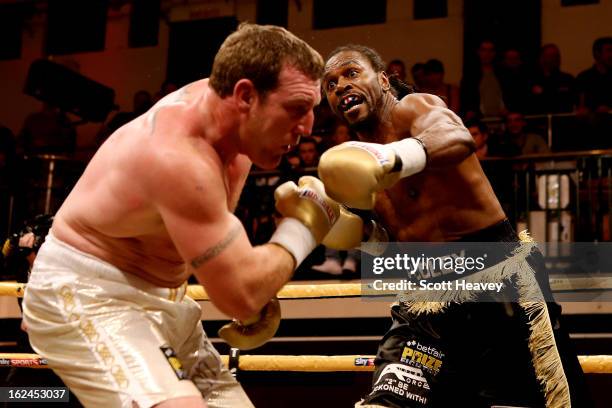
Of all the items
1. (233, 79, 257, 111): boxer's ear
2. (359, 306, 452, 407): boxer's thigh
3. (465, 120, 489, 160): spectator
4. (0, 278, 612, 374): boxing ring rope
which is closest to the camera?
(233, 79, 257, 111): boxer's ear

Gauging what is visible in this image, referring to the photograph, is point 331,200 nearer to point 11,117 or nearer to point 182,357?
point 182,357

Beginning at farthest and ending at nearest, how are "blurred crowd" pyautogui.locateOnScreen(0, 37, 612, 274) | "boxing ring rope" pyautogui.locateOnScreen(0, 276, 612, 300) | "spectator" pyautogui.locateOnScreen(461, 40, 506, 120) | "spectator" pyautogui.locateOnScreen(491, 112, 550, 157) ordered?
1. "spectator" pyautogui.locateOnScreen(461, 40, 506, 120)
2. "spectator" pyautogui.locateOnScreen(491, 112, 550, 157)
3. "blurred crowd" pyautogui.locateOnScreen(0, 37, 612, 274)
4. "boxing ring rope" pyautogui.locateOnScreen(0, 276, 612, 300)

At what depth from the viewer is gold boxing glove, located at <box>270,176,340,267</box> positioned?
1.64 m

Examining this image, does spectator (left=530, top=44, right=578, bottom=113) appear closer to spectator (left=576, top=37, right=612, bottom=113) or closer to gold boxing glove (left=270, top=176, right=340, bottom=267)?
spectator (left=576, top=37, right=612, bottom=113)

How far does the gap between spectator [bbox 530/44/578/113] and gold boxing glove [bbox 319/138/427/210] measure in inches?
151

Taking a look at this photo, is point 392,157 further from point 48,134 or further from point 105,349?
point 48,134

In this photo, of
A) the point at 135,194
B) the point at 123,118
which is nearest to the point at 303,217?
the point at 135,194

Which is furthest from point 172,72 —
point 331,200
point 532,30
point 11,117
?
point 331,200

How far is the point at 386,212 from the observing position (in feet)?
7.68

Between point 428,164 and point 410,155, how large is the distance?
0.10m

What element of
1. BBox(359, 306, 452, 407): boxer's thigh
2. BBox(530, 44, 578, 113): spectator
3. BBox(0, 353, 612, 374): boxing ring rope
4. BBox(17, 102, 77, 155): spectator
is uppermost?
BBox(530, 44, 578, 113): spectator

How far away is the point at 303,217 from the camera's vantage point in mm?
1704

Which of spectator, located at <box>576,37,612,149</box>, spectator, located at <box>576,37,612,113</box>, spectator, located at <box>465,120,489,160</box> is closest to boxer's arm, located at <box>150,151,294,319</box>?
spectator, located at <box>465,120,489,160</box>

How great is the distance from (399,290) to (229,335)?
28.1 inches
